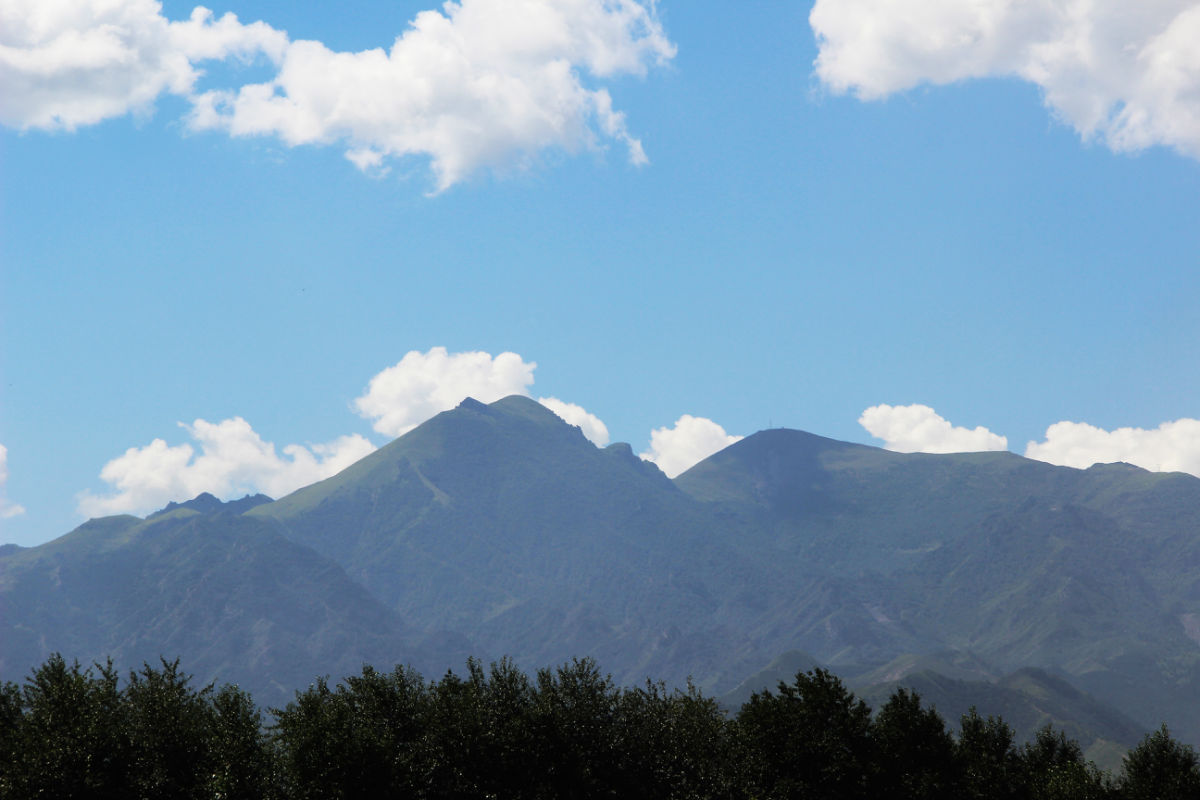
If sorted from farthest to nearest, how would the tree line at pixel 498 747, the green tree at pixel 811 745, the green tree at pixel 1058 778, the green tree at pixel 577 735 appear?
the green tree at pixel 811 745, the green tree at pixel 1058 778, the green tree at pixel 577 735, the tree line at pixel 498 747

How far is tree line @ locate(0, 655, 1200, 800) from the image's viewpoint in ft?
232

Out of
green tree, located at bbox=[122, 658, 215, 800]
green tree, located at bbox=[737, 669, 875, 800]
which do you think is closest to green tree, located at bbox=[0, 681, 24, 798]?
green tree, located at bbox=[122, 658, 215, 800]

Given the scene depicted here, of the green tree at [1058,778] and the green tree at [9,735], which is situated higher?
the green tree at [9,735]

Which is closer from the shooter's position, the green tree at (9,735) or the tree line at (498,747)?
the green tree at (9,735)

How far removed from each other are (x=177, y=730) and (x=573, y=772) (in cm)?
2661

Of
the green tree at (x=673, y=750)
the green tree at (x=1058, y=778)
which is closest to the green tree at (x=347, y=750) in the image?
the green tree at (x=673, y=750)

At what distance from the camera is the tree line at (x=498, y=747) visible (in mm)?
70562

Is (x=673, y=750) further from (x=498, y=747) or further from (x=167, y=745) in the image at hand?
(x=167, y=745)

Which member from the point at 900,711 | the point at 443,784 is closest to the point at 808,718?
the point at 900,711

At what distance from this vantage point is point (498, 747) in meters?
77.5

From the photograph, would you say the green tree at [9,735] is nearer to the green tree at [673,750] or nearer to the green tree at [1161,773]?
the green tree at [673,750]

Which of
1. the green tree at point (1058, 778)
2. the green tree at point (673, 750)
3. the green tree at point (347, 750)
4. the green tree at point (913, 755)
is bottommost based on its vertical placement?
the green tree at point (1058, 778)

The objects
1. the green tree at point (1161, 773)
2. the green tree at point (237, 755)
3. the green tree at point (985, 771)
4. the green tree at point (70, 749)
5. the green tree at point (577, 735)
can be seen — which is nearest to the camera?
the green tree at point (237, 755)

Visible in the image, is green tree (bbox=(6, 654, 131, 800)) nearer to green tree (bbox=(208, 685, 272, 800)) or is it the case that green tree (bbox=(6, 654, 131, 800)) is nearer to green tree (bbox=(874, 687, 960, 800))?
green tree (bbox=(208, 685, 272, 800))
